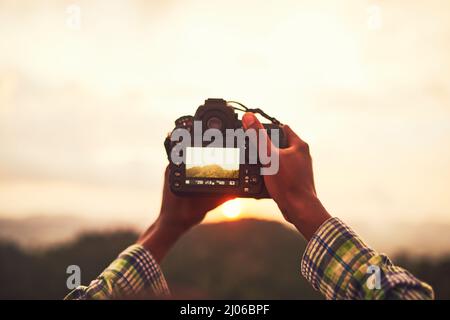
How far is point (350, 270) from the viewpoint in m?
0.98

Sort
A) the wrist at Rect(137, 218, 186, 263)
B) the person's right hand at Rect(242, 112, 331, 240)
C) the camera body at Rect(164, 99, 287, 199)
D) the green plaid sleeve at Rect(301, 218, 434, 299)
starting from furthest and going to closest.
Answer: the camera body at Rect(164, 99, 287, 199) < the wrist at Rect(137, 218, 186, 263) < the person's right hand at Rect(242, 112, 331, 240) < the green plaid sleeve at Rect(301, 218, 434, 299)

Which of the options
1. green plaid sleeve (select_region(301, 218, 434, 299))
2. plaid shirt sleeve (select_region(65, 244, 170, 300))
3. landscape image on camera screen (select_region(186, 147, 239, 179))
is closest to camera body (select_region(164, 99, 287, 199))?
landscape image on camera screen (select_region(186, 147, 239, 179))

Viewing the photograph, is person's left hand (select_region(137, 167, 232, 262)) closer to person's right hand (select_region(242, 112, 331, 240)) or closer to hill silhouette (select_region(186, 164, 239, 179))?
hill silhouette (select_region(186, 164, 239, 179))

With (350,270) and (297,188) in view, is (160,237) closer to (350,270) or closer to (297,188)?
(297,188)

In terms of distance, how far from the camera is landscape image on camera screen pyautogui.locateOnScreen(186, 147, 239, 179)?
5.58ft

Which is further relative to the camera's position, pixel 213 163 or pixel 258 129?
pixel 213 163

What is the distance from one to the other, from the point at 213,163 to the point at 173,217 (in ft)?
0.72

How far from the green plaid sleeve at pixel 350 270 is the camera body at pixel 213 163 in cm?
65

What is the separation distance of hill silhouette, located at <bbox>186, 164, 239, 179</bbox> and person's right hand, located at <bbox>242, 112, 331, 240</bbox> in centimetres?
28

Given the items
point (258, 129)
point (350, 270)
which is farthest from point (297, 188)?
point (350, 270)

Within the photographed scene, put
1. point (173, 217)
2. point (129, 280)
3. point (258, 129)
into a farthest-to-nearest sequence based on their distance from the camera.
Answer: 1. point (173, 217)
2. point (258, 129)
3. point (129, 280)
